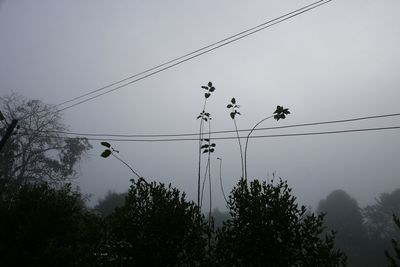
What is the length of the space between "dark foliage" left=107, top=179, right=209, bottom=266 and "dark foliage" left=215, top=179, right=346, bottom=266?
68 centimetres

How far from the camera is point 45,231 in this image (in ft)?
23.0

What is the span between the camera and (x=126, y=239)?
22.2 feet

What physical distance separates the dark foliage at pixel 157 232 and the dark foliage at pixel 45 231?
728 millimetres

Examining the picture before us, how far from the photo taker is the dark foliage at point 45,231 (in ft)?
21.2

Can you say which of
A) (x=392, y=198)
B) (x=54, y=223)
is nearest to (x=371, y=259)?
(x=392, y=198)

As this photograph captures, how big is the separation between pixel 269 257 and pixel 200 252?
5.95 ft

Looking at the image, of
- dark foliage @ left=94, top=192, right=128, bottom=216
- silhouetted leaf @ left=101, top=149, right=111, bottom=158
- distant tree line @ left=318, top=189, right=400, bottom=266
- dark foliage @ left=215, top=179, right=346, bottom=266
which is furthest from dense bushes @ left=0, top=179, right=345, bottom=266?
distant tree line @ left=318, top=189, right=400, bottom=266

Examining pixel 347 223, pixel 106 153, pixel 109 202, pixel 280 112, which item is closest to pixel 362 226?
pixel 347 223

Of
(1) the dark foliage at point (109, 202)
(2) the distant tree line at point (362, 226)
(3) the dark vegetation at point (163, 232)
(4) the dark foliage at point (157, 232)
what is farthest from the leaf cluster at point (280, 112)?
(2) the distant tree line at point (362, 226)

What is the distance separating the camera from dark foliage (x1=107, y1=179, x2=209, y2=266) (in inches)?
258

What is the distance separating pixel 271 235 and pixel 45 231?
5626mm

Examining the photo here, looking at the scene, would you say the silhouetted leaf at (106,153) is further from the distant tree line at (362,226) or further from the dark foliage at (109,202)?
the distant tree line at (362,226)

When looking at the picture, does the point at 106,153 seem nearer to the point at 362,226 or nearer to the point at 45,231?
the point at 45,231

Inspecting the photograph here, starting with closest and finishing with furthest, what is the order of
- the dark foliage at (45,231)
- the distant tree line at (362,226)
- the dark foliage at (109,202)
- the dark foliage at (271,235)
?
the dark foliage at (271,235) < the dark foliage at (45,231) < the dark foliage at (109,202) < the distant tree line at (362,226)
